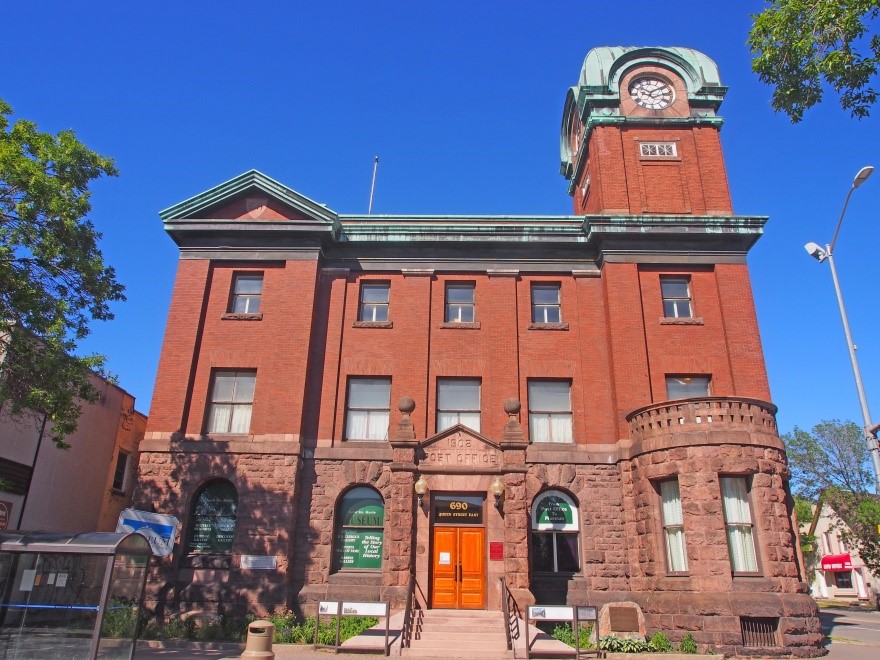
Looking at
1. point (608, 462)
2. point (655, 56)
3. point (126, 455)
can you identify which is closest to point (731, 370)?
point (608, 462)

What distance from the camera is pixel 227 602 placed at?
18.1 m

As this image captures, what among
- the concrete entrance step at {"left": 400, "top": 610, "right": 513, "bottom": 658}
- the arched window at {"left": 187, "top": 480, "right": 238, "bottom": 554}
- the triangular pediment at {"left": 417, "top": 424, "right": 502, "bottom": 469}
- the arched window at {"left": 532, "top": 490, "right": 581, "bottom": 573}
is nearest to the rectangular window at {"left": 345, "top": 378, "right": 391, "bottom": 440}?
the triangular pediment at {"left": 417, "top": 424, "right": 502, "bottom": 469}

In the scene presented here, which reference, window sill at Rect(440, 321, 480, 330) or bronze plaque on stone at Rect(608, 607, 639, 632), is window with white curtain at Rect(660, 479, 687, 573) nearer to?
bronze plaque on stone at Rect(608, 607, 639, 632)

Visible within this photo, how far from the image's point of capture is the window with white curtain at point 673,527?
17.5m

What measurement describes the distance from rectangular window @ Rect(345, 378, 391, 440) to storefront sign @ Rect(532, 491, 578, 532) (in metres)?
5.30

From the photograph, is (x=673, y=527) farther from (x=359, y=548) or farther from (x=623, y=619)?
(x=359, y=548)

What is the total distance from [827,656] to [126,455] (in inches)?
1012

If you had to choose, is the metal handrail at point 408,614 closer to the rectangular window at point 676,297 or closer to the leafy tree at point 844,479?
the rectangular window at point 676,297

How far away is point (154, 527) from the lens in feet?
61.2

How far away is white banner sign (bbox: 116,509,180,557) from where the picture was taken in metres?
18.5

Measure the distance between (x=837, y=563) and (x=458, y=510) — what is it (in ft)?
191

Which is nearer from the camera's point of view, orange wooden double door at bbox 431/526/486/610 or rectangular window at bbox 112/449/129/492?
orange wooden double door at bbox 431/526/486/610

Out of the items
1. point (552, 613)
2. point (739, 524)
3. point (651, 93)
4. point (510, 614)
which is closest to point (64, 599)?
point (510, 614)

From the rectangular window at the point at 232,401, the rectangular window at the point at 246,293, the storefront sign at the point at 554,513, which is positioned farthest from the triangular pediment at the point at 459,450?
the rectangular window at the point at 246,293
